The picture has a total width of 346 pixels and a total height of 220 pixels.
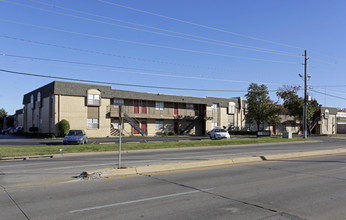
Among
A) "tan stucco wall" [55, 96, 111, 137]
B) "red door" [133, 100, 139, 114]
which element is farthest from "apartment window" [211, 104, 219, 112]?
"tan stucco wall" [55, 96, 111, 137]

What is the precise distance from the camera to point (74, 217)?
5.57 meters

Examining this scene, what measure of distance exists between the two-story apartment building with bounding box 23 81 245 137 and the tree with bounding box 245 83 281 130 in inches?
145

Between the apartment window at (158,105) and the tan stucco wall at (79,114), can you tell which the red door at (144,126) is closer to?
the apartment window at (158,105)

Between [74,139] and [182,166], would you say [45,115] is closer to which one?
[74,139]

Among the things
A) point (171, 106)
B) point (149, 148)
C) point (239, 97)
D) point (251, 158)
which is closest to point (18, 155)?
point (149, 148)

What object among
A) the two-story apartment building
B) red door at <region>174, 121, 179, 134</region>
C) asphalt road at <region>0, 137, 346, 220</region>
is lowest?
asphalt road at <region>0, 137, 346, 220</region>

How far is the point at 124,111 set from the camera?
43375 millimetres

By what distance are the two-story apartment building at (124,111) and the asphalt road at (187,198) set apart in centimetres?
3100

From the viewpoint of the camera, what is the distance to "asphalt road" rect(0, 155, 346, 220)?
5766mm

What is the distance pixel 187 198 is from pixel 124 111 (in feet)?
122

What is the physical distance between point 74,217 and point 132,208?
118 centimetres

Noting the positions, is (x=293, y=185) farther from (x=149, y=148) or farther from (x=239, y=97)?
(x=239, y=97)

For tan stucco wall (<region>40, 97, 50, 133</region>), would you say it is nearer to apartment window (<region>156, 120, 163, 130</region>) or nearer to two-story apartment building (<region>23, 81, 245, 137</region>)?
two-story apartment building (<region>23, 81, 245, 137</region>)

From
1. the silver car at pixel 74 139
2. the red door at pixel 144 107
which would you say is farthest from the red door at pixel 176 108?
the silver car at pixel 74 139
